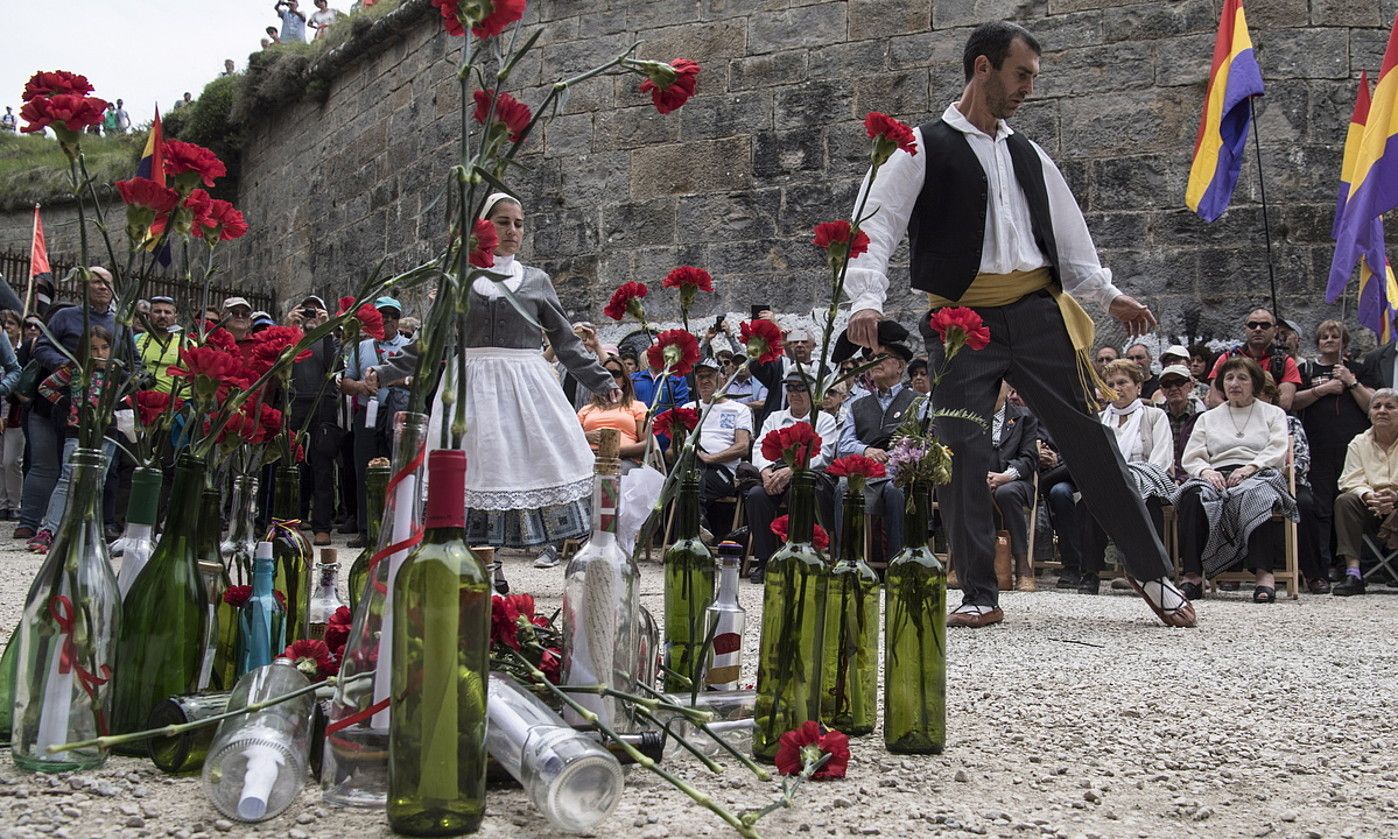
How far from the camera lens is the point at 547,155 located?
11.6 meters

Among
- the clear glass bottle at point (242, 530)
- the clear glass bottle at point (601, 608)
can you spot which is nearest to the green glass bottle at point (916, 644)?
the clear glass bottle at point (601, 608)

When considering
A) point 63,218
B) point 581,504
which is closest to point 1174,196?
point 581,504

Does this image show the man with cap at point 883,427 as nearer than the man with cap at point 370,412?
Yes

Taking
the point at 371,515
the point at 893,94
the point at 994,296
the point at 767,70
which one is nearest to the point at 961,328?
the point at 371,515

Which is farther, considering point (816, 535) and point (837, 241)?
point (837, 241)

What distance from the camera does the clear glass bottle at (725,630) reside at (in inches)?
82.2

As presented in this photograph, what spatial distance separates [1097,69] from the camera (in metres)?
9.59

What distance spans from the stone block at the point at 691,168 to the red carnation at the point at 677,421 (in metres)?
8.57

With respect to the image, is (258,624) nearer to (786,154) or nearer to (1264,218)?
(1264,218)

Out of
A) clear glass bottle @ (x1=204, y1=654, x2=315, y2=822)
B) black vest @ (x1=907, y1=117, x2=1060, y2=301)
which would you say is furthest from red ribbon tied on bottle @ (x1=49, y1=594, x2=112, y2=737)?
black vest @ (x1=907, y1=117, x2=1060, y2=301)

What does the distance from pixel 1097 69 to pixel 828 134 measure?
2.19 metres

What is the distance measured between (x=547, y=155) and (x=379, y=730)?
1039 centimetres

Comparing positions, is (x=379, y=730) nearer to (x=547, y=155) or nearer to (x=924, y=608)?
(x=924, y=608)

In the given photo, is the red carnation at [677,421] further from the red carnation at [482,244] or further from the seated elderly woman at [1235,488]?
the seated elderly woman at [1235,488]
